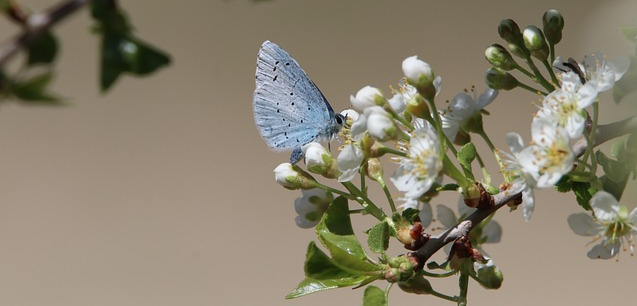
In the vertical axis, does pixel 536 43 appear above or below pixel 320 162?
above

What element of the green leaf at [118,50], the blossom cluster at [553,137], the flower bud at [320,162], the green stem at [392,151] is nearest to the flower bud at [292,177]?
the flower bud at [320,162]

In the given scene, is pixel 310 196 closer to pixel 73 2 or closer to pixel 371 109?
pixel 371 109

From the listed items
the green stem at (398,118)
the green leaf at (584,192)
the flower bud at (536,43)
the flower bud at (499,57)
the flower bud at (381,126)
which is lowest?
the green leaf at (584,192)

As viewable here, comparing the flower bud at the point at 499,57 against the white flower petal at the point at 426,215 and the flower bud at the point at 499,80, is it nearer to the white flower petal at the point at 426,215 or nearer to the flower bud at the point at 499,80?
the flower bud at the point at 499,80

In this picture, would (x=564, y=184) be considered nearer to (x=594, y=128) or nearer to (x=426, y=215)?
(x=594, y=128)

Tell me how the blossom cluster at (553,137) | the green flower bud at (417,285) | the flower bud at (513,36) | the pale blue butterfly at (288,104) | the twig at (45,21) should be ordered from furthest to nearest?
the pale blue butterfly at (288,104) → the flower bud at (513,36) → the green flower bud at (417,285) → the blossom cluster at (553,137) → the twig at (45,21)

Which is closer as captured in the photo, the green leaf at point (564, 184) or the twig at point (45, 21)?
the twig at point (45, 21)

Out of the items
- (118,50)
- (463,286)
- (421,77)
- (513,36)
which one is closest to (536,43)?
(513,36)
